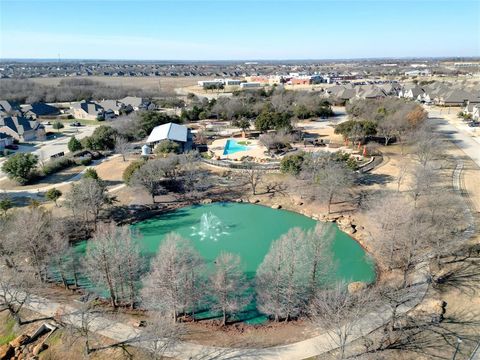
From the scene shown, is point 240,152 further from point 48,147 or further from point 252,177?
point 48,147

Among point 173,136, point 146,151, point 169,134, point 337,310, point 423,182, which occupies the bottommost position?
point 337,310

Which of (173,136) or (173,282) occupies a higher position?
(173,136)

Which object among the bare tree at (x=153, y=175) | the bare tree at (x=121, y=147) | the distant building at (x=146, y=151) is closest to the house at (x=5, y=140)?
the bare tree at (x=121, y=147)

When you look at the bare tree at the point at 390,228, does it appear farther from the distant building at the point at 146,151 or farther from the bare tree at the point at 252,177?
the distant building at the point at 146,151

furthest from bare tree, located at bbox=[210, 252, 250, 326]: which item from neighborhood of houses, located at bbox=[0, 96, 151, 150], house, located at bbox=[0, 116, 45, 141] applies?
neighborhood of houses, located at bbox=[0, 96, 151, 150]

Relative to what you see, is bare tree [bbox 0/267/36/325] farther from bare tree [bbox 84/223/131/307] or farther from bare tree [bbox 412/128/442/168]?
bare tree [bbox 412/128/442/168]

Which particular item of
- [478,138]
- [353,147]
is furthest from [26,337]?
[478,138]

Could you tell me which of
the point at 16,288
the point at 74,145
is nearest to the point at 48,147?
the point at 74,145
